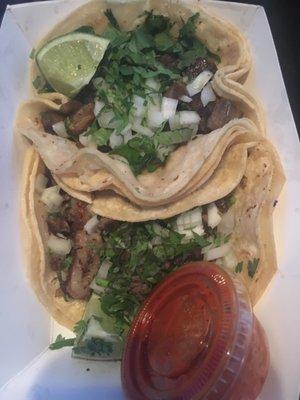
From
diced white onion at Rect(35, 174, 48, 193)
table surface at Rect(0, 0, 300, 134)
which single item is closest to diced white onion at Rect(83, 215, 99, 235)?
diced white onion at Rect(35, 174, 48, 193)

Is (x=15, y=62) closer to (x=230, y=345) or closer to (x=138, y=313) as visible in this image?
(x=138, y=313)

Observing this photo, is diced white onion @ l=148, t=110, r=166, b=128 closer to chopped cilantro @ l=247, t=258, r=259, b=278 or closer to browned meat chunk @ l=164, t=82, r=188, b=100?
browned meat chunk @ l=164, t=82, r=188, b=100

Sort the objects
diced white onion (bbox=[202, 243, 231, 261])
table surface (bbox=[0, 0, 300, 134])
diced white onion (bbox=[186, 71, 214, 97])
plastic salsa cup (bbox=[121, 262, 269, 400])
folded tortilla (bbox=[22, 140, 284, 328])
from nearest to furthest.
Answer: plastic salsa cup (bbox=[121, 262, 269, 400]) → folded tortilla (bbox=[22, 140, 284, 328]) → diced white onion (bbox=[202, 243, 231, 261]) → diced white onion (bbox=[186, 71, 214, 97]) → table surface (bbox=[0, 0, 300, 134])

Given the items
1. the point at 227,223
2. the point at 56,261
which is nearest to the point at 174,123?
the point at 227,223

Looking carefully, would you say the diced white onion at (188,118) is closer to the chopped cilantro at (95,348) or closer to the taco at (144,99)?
the taco at (144,99)

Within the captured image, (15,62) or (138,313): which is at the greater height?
(15,62)

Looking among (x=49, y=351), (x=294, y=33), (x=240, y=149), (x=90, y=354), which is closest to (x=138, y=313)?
(x=90, y=354)
